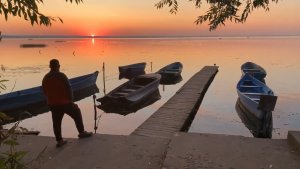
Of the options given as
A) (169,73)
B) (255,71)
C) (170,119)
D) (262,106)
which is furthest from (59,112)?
(255,71)

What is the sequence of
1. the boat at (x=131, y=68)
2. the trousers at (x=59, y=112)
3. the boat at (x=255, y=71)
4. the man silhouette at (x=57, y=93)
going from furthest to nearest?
1. the boat at (x=131, y=68)
2. the boat at (x=255, y=71)
3. the trousers at (x=59, y=112)
4. the man silhouette at (x=57, y=93)

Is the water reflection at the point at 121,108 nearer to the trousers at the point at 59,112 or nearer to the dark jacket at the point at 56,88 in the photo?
the trousers at the point at 59,112

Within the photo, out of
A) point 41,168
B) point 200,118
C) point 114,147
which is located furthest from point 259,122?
point 41,168

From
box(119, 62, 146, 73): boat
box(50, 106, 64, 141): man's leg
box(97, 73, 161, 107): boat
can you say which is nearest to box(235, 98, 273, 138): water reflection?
box(97, 73, 161, 107): boat

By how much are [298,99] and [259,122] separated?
13.3m

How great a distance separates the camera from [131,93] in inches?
811

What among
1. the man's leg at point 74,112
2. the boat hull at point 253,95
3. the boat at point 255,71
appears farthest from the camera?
the boat at point 255,71

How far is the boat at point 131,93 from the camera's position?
20359 millimetres

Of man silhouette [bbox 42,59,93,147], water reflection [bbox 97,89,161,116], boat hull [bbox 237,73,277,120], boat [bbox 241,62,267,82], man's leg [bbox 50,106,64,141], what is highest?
man silhouette [bbox 42,59,93,147]

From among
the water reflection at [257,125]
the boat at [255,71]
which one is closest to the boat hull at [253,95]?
the water reflection at [257,125]

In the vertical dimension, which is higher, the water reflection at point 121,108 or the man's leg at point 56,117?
the man's leg at point 56,117

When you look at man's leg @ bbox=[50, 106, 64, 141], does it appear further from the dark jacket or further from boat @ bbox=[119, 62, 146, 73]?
boat @ bbox=[119, 62, 146, 73]

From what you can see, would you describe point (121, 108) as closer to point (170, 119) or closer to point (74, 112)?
point (170, 119)

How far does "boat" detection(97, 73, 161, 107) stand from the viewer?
66.8 ft
